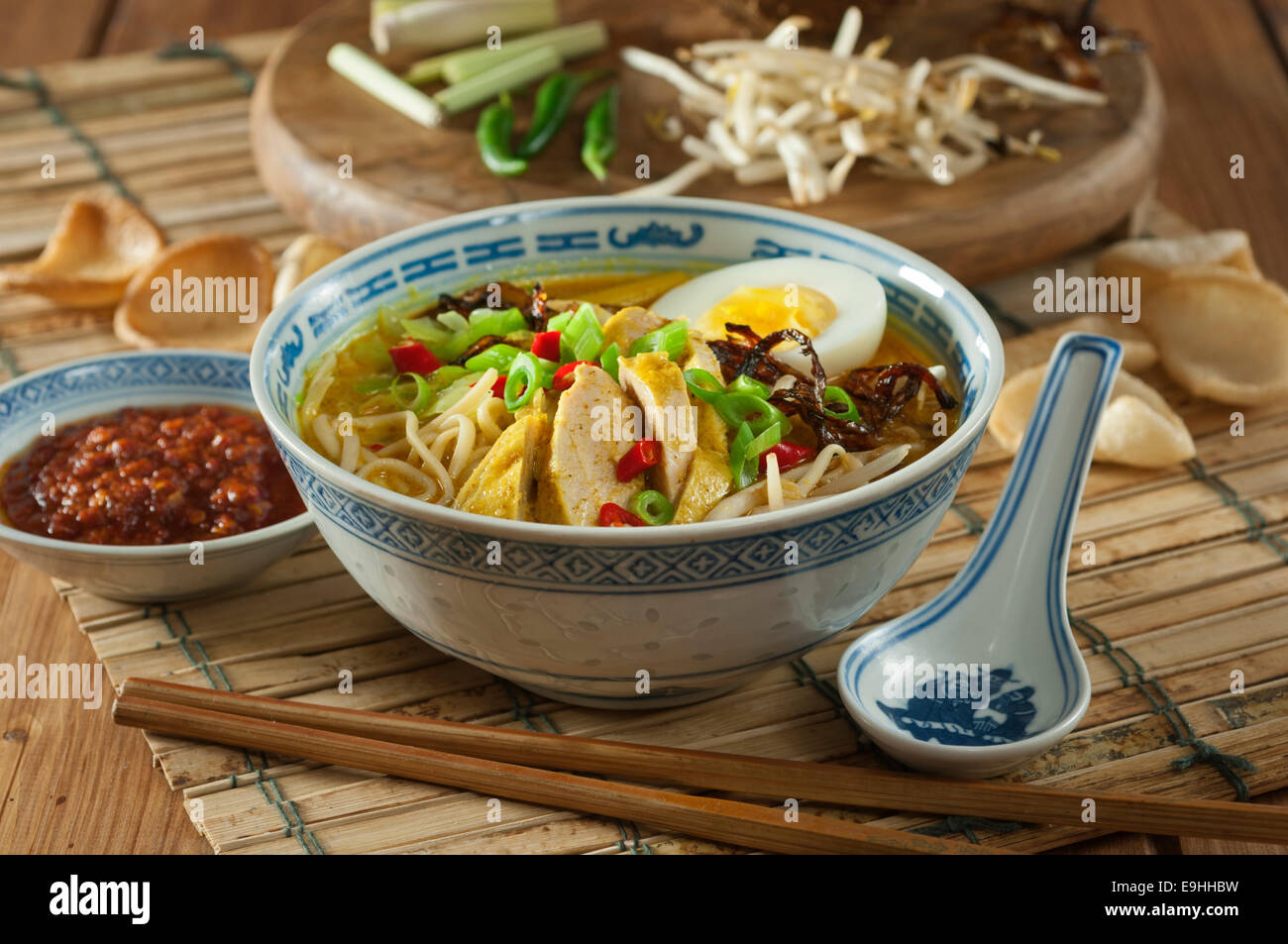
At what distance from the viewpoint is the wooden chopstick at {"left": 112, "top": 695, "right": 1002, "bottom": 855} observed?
2158 mm

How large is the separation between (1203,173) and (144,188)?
380 cm

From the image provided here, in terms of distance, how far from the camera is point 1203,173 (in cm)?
507

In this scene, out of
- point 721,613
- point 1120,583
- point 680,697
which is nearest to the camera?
point 721,613

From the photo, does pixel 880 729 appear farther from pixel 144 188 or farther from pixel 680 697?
pixel 144 188

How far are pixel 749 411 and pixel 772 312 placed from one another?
1.45ft

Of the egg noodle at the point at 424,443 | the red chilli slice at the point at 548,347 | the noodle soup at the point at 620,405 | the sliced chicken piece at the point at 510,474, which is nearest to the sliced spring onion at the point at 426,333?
the noodle soup at the point at 620,405

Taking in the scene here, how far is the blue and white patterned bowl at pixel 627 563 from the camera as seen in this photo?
2055 mm

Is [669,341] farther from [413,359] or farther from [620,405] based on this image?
[413,359]

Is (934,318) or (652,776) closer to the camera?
(652,776)

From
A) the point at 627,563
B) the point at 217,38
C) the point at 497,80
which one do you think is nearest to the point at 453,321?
the point at 627,563

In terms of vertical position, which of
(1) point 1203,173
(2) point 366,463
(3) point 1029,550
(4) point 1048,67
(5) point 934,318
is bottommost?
(3) point 1029,550

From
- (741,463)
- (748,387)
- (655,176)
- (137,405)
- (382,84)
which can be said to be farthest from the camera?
(382,84)

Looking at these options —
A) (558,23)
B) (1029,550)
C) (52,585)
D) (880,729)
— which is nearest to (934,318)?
(1029,550)

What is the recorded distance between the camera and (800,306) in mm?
2805
